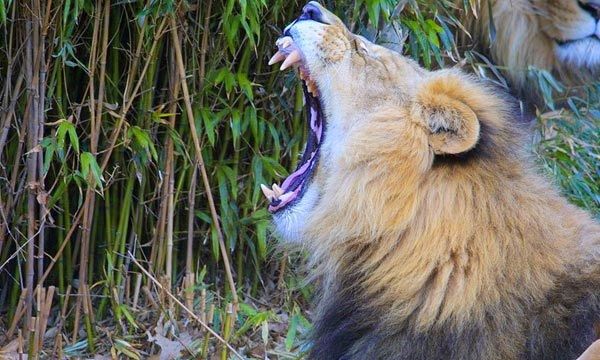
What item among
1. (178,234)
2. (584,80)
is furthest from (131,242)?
(584,80)

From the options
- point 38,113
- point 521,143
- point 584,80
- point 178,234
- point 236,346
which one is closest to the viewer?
point 521,143

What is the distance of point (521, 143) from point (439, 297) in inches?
23.1

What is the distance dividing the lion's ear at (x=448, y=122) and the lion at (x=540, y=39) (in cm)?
271

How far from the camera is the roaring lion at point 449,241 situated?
→ 3354 millimetres

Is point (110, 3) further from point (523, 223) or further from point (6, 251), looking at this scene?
point (523, 223)

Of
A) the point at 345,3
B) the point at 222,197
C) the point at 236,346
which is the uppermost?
the point at 345,3

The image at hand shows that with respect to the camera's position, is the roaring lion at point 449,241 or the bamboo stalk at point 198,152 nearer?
the roaring lion at point 449,241

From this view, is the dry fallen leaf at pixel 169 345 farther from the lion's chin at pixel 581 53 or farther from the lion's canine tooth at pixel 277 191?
the lion's chin at pixel 581 53

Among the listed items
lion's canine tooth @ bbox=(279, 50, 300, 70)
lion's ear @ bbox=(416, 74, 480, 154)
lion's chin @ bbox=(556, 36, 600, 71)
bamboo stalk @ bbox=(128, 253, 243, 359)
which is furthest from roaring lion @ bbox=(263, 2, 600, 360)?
lion's chin @ bbox=(556, 36, 600, 71)

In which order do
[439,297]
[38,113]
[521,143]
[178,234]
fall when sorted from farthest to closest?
[178,234] < [38,113] < [521,143] < [439,297]

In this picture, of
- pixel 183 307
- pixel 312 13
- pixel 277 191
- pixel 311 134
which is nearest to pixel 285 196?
pixel 277 191

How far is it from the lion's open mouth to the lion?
240 cm

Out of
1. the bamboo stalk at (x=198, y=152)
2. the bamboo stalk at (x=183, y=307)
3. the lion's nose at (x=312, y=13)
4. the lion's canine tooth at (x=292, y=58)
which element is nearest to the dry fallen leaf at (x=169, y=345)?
the bamboo stalk at (x=183, y=307)

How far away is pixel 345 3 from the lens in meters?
4.96
